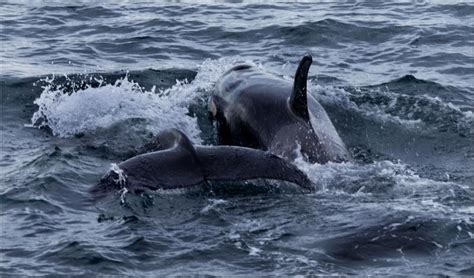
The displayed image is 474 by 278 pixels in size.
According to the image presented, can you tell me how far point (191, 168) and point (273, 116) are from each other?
2086mm

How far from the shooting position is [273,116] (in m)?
12.7

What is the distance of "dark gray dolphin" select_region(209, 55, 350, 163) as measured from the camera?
12.1 meters

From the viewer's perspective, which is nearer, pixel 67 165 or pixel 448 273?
pixel 448 273

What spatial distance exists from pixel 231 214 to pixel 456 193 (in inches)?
115

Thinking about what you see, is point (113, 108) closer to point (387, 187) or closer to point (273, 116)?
point (273, 116)

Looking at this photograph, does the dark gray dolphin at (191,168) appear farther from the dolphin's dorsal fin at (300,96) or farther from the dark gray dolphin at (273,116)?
the dolphin's dorsal fin at (300,96)

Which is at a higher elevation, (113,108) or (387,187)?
(387,187)

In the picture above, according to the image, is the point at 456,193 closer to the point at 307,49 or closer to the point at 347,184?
the point at 347,184

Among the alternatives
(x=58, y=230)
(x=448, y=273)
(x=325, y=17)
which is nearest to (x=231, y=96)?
(x=58, y=230)

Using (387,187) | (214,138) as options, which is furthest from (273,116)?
(214,138)

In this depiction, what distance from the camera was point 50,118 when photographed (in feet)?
51.0

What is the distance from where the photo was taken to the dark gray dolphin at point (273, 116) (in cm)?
1207

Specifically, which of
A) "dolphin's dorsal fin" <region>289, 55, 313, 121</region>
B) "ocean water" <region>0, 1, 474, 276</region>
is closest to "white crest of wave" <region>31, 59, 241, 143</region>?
"ocean water" <region>0, 1, 474, 276</region>

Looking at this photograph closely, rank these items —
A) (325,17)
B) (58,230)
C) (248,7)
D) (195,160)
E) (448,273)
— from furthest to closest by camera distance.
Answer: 1. (248,7)
2. (325,17)
3. (195,160)
4. (58,230)
5. (448,273)
